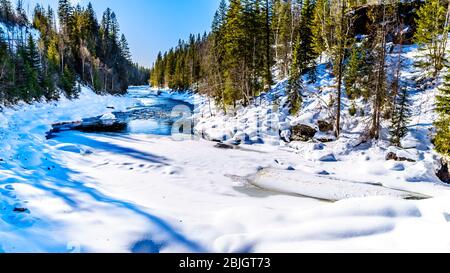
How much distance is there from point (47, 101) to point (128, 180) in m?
32.3

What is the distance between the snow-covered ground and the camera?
5062mm

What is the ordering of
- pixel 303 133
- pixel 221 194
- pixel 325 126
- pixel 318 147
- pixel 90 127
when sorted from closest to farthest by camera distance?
1. pixel 221 194
2. pixel 318 147
3. pixel 303 133
4. pixel 325 126
5. pixel 90 127

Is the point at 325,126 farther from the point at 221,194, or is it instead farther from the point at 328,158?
the point at 221,194

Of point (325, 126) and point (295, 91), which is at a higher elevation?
point (295, 91)

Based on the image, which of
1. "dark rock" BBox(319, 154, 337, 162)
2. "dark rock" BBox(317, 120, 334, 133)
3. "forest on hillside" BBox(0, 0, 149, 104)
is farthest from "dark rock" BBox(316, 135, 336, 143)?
"forest on hillside" BBox(0, 0, 149, 104)

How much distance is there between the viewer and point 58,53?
170ft

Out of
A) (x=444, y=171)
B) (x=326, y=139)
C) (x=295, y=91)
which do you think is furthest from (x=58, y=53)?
(x=444, y=171)

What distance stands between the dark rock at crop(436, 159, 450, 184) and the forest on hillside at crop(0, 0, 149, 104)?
33.0 m

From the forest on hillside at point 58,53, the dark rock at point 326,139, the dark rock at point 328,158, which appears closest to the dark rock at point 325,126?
the dark rock at point 326,139

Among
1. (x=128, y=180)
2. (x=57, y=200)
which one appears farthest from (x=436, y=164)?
(x=57, y=200)

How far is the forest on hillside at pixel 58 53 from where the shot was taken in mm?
31375

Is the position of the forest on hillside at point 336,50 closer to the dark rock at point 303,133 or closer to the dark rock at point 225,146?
the dark rock at point 303,133

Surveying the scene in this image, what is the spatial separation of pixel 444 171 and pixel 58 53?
191 feet
